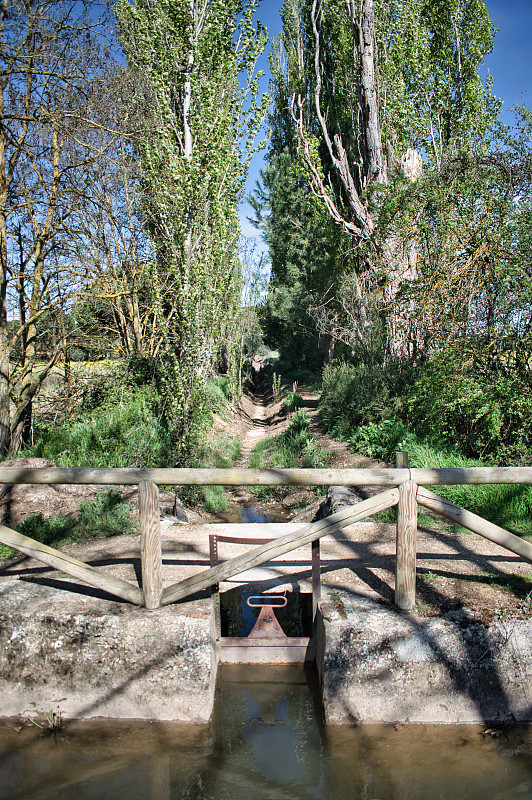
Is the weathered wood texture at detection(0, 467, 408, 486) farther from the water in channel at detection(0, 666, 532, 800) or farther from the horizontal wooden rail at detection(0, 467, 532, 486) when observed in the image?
the water in channel at detection(0, 666, 532, 800)

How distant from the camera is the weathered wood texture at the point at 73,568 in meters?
4.01

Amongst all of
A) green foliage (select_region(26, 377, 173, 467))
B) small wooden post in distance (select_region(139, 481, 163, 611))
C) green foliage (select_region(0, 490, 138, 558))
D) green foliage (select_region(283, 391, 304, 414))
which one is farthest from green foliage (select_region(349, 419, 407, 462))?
green foliage (select_region(283, 391, 304, 414))

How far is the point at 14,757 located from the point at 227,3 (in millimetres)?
10249

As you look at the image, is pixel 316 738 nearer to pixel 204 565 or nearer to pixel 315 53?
pixel 204 565

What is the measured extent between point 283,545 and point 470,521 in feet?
4.38

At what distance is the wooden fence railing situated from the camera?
3885 mm

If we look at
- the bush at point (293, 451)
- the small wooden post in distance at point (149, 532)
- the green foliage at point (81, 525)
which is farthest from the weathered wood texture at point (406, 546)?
the bush at point (293, 451)

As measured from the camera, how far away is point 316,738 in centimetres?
364

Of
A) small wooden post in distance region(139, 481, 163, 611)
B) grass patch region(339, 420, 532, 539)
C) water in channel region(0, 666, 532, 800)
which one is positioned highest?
small wooden post in distance region(139, 481, 163, 611)

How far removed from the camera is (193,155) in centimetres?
864

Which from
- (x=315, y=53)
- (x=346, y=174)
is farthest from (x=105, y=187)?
(x=315, y=53)

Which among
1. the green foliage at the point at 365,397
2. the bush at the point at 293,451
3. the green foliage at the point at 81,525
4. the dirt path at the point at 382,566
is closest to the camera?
the dirt path at the point at 382,566

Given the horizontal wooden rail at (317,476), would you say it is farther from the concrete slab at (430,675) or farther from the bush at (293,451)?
the bush at (293,451)

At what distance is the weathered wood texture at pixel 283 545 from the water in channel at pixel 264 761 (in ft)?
2.92
